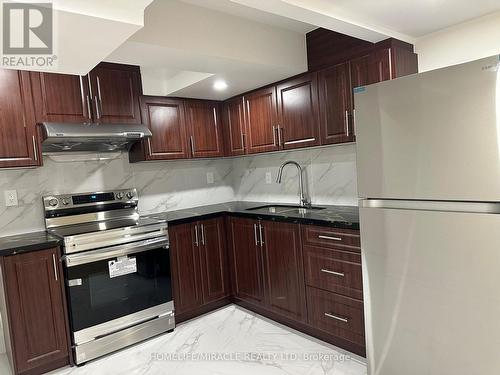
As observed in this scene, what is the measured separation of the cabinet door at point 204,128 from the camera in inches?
133

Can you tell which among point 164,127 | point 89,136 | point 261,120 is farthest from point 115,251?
point 261,120

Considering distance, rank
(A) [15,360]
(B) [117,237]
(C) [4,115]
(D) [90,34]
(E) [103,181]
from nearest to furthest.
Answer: (D) [90,34]
(A) [15,360]
(C) [4,115]
(B) [117,237]
(E) [103,181]

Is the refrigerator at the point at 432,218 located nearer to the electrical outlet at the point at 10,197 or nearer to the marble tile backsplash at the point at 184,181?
the marble tile backsplash at the point at 184,181

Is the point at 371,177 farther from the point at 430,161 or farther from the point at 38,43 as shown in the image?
the point at 38,43

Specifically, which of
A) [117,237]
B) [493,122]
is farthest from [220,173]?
[493,122]

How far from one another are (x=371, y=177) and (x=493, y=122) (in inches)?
23.0

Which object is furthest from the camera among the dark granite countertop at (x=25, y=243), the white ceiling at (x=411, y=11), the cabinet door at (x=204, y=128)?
the cabinet door at (x=204, y=128)

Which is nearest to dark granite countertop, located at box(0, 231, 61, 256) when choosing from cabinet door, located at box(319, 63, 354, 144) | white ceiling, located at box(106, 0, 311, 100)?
white ceiling, located at box(106, 0, 311, 100)

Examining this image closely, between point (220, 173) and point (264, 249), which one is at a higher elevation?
point (220, 173)

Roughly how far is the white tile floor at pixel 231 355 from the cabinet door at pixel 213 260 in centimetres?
33

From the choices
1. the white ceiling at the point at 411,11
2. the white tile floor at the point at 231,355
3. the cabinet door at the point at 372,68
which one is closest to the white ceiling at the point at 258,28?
the white ceiling at the point at 411,11

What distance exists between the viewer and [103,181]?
10.1 ft

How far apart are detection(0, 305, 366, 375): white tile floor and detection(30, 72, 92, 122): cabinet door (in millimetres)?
1787

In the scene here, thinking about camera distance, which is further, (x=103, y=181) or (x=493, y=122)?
(x=103, y=181)
